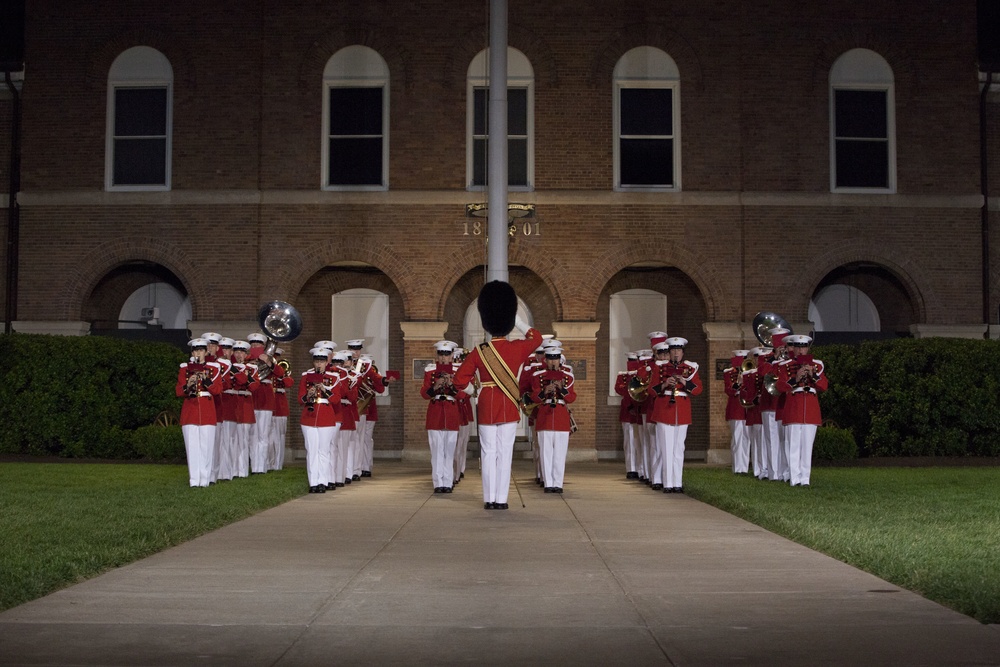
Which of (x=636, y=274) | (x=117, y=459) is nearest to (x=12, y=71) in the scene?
(x=117, y=459)

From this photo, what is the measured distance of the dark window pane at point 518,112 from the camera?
25.9 m

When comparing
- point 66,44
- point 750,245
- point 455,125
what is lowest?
point 750,245

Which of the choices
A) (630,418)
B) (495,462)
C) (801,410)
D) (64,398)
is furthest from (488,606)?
(64,398)

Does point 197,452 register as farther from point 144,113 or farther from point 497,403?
point 144,113

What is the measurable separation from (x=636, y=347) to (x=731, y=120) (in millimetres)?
5059

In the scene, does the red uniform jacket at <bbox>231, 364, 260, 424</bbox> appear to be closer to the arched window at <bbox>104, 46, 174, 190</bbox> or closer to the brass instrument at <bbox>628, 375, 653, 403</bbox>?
the brass instrument at <bbox>628, 375, 653, 403</bbox>

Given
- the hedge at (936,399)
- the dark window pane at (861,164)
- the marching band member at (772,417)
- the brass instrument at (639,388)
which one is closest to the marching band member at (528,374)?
the brass instrument at (639,388)

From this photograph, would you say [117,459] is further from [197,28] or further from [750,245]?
[750,245]

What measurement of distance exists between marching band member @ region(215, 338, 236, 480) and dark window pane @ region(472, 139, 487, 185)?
8187 mm

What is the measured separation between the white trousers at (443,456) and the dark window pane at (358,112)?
34.2ft

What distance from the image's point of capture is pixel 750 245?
83.5 feet

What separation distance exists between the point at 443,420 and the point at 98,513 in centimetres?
546

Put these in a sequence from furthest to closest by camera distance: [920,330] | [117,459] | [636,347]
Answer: [636,347], [920,330], [117,459]

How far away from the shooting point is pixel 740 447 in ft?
67.3
